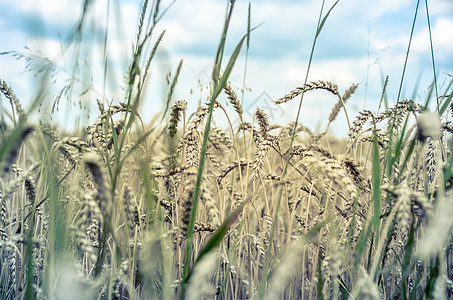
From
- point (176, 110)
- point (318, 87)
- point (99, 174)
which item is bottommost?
point (99, 174)

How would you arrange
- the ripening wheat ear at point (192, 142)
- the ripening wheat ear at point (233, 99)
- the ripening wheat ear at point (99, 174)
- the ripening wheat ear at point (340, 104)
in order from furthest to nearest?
the ripening wheat ear at point (340, 104) < the ripening wheat ear at point (233, 99) < the ripening wheat ear at point (192, 142) < the ripening wheat ear at point (99, 174)

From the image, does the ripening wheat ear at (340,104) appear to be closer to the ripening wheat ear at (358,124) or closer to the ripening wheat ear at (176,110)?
the ripening wheat ear at (358,124)

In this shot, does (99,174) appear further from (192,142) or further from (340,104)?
(340,104)

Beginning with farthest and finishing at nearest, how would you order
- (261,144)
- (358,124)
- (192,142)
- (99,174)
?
(358,124)
(261,144)
(192,142)
(99,174)

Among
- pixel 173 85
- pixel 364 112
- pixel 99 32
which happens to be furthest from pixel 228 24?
pixel 364 112

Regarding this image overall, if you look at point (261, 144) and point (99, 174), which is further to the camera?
point (261, 144)

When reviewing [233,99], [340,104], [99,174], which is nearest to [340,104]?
[340,104]

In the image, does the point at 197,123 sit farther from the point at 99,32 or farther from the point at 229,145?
the point at 229,145

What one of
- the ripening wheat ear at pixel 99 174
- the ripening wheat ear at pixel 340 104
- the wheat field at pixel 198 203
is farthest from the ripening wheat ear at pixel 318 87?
the ripening wheat ear at pixel 99 174

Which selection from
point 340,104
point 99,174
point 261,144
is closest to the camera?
point 99,174

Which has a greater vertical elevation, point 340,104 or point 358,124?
point 340,104

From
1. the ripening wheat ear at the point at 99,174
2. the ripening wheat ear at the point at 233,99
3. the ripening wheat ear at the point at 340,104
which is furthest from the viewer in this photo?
the ripening wheat ear at the point at 340,104

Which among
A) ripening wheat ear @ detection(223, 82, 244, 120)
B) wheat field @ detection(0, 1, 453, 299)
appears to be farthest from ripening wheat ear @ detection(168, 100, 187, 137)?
ripening wheat ear @ detection(223, 82, 244, 120)

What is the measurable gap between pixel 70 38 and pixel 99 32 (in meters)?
0.07
